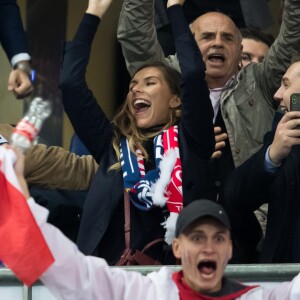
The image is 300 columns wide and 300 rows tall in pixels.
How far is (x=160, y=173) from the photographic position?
6922mm

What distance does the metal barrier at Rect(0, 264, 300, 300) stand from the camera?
20.2 ft

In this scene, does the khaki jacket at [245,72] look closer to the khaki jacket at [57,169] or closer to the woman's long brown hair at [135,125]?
the woman's long brown hair at [135,125]

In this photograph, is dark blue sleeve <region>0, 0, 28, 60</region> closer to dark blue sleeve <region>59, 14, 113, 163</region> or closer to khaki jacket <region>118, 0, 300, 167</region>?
dark blue sleeve <region>59, 14, 113, 163</region>

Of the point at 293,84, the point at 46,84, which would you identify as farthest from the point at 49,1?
the point at 293,84

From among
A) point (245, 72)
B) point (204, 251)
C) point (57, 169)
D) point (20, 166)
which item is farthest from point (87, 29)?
point (204, 251)

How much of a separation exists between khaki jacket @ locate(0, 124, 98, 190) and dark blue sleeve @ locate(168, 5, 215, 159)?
32.8 inches

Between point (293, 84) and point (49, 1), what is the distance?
3.58 meters

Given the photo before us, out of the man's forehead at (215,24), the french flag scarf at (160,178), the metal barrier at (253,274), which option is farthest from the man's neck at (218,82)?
the metal barrier at (253,274)

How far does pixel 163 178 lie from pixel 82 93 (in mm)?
659

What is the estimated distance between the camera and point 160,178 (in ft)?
22.6

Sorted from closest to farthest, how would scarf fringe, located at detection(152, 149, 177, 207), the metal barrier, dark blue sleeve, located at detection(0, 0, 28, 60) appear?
the metal barrier → scarf fringe, located at detection(152, 149, 177, 207) → dark blue sleeve, located at detection(0, 0, 28, 60)

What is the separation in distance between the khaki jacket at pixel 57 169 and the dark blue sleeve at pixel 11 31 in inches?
17.2

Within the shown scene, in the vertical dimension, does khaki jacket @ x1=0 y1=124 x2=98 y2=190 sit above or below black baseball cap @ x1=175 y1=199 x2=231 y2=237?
above

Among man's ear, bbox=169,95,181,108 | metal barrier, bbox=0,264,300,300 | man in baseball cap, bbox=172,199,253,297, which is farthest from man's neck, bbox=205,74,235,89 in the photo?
man in baseball cap, bbox=172,199,253,297
